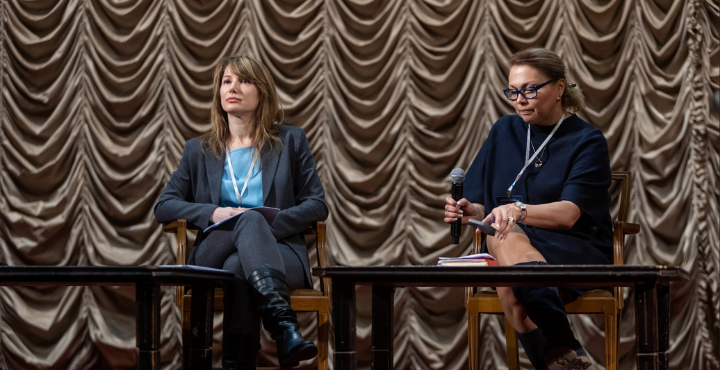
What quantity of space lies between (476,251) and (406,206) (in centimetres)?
115

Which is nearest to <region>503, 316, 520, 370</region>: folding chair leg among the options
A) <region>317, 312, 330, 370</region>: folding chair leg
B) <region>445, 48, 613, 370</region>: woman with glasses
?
<region>445, 48, 613, 370</region>: woman with glasses

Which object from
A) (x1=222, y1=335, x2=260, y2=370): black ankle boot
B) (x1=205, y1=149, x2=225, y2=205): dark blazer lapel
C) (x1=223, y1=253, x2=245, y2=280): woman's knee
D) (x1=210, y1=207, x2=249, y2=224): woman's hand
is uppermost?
(x1=205, y1=149, x2=225, y2=205): dark blazer lapel

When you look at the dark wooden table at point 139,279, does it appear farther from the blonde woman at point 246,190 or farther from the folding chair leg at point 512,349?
the folding chair leg at point 512,349

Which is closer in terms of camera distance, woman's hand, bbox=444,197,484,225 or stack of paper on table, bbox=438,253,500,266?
stack of paper on table, bbox=438,253,500,266

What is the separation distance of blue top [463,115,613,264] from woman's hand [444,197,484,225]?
8 centimetres

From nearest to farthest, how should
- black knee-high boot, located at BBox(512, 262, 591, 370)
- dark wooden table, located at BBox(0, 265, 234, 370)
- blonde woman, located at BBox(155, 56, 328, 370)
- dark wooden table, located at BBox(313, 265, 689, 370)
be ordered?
dark wooden table, located at BBox(313, 265, 689, 370) → dark wooden table, located at BBox(0, 265, 234, 370) → black knee-high boot, located at BBox(512, 262, 591, 370) → blonde woman, located at BBox(155, 56, 328, 370)

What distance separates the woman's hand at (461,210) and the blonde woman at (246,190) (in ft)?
2.08

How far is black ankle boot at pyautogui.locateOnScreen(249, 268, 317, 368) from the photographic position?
251cm

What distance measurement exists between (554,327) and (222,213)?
4.54ft

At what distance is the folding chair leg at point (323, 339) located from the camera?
3.00 meters

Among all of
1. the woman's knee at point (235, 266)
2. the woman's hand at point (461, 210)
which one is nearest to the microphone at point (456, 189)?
the woman's hand at point (461, 210)

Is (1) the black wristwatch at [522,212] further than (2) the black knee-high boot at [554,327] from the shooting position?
Yes

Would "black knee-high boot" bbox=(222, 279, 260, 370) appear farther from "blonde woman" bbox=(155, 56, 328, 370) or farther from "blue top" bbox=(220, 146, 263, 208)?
"blue top" bbox=(220, 146, 263, 208)

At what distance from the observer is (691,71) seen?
4.26m
